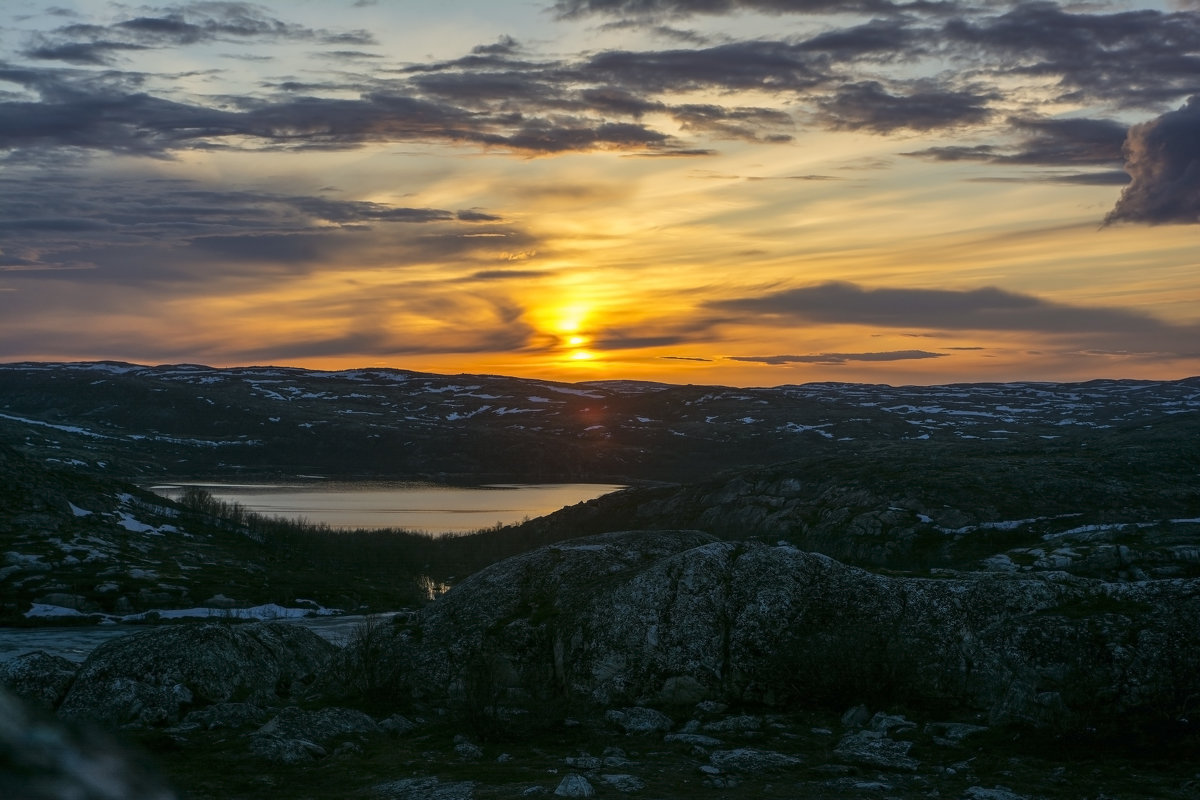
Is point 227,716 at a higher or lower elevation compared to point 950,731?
lower

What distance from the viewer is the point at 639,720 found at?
1049 inches

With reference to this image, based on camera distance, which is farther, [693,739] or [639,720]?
[639,720]

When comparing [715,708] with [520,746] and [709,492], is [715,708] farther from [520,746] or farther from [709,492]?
[709,492]

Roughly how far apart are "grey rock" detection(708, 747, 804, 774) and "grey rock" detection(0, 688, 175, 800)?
20479 millimetres

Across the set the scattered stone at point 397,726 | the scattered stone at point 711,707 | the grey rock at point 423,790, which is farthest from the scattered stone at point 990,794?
the scattered stone at point 397,726

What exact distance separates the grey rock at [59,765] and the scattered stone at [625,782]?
1810 cm

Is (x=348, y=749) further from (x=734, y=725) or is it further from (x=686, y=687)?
(x=734, y=725)

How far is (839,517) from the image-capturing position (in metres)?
106

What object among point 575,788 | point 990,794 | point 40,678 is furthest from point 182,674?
point 990,794

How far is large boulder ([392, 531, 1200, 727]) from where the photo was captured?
25047 millimetres

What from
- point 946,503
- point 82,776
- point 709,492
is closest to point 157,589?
point 709,492

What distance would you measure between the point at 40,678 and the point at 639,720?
20240mm

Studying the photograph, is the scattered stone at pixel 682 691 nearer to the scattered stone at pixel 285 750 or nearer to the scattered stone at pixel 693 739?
the scattered stone at pixel 693 739

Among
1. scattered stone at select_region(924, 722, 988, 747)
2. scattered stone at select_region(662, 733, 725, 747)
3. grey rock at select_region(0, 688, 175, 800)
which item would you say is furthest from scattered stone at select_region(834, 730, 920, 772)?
grey rock at select_region(0, 688, 175, 800)
